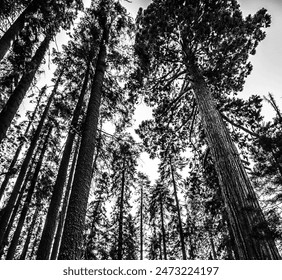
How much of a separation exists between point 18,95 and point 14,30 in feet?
5.35

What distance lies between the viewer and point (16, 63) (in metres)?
5.36

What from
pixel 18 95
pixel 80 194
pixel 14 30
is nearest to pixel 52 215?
pixel 80 194

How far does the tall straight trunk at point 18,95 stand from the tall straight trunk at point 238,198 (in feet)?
15.5

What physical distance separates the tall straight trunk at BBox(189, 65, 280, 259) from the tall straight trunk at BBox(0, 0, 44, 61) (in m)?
4.86

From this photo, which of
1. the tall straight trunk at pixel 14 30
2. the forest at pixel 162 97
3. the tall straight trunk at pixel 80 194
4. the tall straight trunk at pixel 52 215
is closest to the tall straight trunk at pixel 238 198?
the forest at pixel 162 97

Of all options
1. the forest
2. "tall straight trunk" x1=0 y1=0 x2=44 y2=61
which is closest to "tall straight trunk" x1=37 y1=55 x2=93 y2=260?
the forest

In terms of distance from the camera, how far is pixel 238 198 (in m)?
2.80

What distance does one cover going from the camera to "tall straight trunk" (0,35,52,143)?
423cm

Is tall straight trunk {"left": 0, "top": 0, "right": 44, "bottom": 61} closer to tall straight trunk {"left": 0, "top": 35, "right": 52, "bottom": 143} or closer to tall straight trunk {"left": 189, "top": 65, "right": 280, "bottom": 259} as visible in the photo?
tall straight trunk {"left": 0, "top": 35, "right": 52, "bottom": 143}

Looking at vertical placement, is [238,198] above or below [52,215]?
below

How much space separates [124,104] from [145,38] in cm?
249

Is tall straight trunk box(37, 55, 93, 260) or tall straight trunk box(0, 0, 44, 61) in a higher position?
tall straight trunk box(0, 0, 44, 61)

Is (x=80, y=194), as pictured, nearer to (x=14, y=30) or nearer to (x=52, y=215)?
(x=52, y=215)
